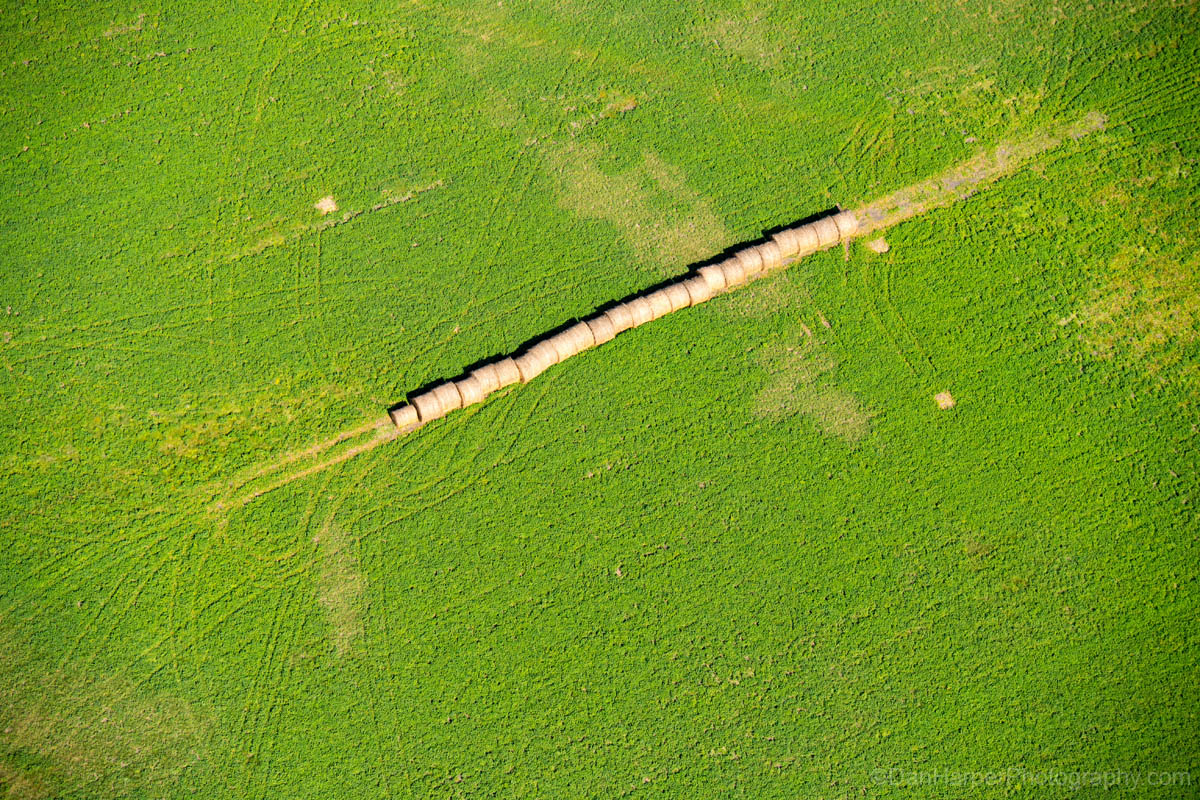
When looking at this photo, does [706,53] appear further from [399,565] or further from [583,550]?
[399,565]

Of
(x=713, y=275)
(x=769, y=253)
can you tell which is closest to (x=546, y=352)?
(x=713, y=275)

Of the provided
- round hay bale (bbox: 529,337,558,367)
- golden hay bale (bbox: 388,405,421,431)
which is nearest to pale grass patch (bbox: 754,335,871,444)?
round hay bale (bbox: 529,337,558,367)

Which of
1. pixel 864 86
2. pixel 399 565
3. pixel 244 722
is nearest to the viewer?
pixel 244 722

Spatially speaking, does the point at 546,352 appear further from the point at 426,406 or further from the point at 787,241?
the point at 787,241

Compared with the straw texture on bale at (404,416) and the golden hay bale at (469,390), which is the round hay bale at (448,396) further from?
the straw texture on bale at (404,416)

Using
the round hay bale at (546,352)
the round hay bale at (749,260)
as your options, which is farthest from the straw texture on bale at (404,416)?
the round hay bale at (749,260)

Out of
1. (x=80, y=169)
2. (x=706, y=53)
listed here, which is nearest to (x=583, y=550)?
(x=706, y=53)

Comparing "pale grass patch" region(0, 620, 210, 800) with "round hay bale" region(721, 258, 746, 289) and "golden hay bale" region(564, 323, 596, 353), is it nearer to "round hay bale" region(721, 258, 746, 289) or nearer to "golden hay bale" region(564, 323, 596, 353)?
"golden hay bale" region(564, 323, 596, 353)
